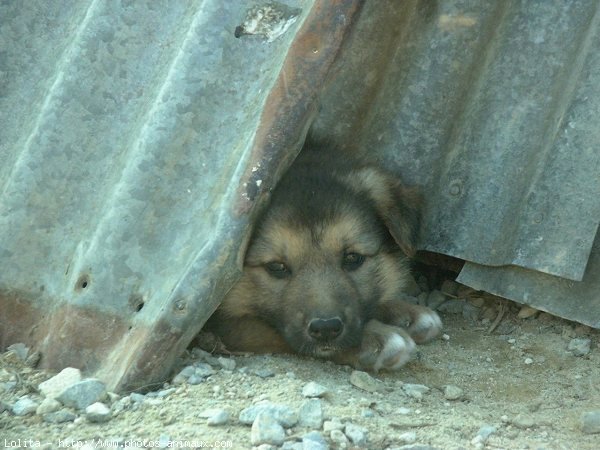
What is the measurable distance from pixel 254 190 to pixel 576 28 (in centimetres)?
171

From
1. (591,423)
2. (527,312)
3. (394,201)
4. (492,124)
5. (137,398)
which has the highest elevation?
(492,124)

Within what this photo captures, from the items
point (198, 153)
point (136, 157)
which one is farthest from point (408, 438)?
point (136, 157)

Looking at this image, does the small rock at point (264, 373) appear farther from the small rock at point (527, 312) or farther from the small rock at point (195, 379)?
the small rock at point (527, 312)

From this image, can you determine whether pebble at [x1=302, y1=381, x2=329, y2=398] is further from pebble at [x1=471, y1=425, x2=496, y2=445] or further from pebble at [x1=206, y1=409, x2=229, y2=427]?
pebble at [x1=471, y1=425, x2=496, y2=445]

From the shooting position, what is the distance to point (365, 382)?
3.39 meters

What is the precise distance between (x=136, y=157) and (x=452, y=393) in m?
1.58

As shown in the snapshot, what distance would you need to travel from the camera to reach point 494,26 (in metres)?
3.97

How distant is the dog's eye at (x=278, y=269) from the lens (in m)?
3.86

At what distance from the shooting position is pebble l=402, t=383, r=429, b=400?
3.35 meters

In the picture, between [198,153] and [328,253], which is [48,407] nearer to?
[198,153]

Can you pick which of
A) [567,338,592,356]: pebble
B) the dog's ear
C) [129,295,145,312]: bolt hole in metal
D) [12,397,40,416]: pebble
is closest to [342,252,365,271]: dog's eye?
the dog's ear

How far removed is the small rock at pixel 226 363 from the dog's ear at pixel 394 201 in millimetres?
1090

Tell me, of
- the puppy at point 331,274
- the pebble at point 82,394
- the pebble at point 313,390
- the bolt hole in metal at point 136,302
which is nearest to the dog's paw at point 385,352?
the puppy at point 331,274

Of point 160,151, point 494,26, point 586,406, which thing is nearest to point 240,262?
point 160,151
